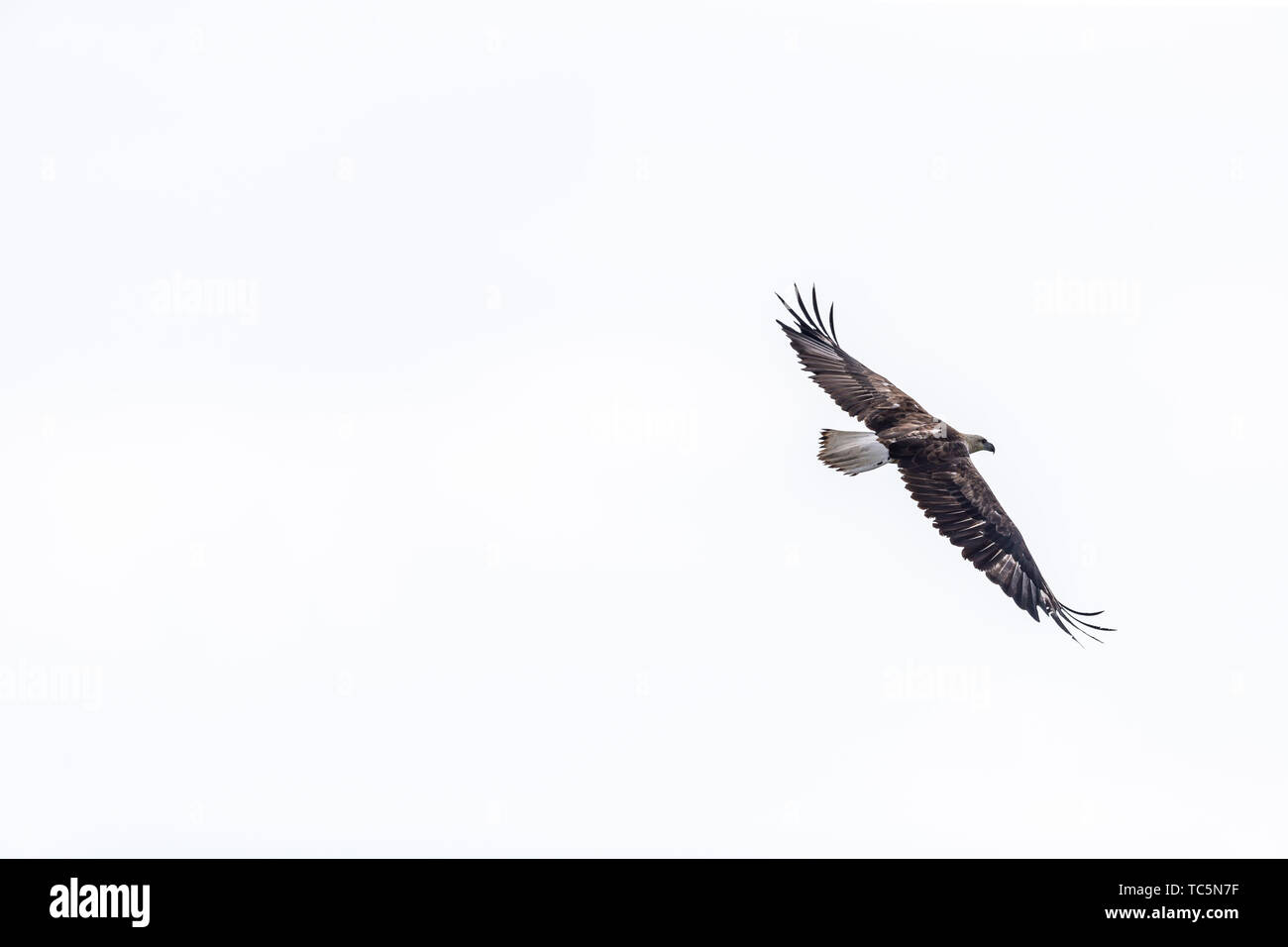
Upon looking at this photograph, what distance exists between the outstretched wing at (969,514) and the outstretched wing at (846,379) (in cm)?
66

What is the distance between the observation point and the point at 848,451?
26453 mm

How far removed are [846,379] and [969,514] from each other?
8.92 ft

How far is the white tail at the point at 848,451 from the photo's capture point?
26453 millimetres

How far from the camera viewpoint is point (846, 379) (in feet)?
91.9

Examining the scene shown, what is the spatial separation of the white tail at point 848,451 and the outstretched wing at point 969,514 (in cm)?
42

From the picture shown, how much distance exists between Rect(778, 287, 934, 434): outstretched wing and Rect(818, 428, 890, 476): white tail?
0.44m

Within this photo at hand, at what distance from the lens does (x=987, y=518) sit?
1054 inches

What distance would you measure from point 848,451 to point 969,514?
6.25 ft

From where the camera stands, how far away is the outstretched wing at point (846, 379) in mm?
27297

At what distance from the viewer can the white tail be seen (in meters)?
26.5

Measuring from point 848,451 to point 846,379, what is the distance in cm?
186
